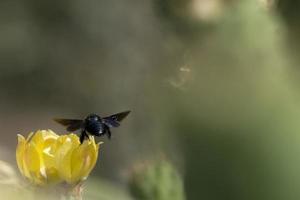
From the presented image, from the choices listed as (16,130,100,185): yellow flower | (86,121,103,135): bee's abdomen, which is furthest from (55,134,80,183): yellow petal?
(86,121,103,135): bee's abdomen

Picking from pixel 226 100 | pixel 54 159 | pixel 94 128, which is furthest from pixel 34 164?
pixel 226 100

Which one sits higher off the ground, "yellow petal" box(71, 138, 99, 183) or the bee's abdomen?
the bee's abdomen

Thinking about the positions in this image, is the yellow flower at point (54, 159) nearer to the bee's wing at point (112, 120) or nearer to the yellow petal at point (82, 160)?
the yellow petal at point (82, 160)

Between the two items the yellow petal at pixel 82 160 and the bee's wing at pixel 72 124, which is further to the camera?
the bee's wing at pixel 72 124

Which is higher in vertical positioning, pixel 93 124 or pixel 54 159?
pixel 93 124

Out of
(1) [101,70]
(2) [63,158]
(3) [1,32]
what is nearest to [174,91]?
(2) [63,158]

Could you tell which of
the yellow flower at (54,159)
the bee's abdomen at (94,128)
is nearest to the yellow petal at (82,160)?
the yellow flower at (54,159)

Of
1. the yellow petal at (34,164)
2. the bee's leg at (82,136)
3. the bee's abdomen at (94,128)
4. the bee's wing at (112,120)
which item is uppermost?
the bee's wing at (112,120)

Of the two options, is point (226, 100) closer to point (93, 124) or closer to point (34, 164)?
point (93, 124)

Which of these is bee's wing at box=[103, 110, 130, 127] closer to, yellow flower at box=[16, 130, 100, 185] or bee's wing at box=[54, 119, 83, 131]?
bee's wing at box=[54, 119, 83, 131]
